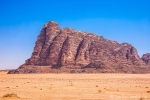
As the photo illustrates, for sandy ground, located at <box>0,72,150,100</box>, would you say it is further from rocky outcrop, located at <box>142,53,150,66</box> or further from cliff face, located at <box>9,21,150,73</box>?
rocky outcrop, located at <box>142,53,150,66</box>

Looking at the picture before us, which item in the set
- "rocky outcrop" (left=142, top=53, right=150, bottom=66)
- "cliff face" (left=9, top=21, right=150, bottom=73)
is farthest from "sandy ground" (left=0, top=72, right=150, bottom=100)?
"rocky outcrop" (left=142, top=53, right=150, bottom=66)

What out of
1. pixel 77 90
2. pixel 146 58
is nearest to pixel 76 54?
pixel 146 58

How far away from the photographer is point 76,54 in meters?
116

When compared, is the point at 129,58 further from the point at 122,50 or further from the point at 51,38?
the point at 51,38

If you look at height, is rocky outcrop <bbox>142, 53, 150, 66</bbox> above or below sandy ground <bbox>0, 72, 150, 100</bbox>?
above

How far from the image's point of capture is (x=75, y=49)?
117000 mm

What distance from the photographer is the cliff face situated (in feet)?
339

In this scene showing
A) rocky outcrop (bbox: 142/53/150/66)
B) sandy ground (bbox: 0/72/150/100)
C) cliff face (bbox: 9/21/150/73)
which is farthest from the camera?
rocky outcrop (bbox: 142/53/150/66)

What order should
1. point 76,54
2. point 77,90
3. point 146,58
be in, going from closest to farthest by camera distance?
point 77,90 → point 76,54 → point 146,58

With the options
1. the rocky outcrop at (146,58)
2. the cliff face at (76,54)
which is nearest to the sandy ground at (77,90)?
the cliff face at (76,54)

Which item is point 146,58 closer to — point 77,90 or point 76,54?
point 76,54

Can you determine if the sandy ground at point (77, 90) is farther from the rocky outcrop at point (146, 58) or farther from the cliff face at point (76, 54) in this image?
the rocky outcrop at point (146, 58)

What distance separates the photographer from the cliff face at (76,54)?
103 metres

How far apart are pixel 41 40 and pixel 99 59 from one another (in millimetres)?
32908
